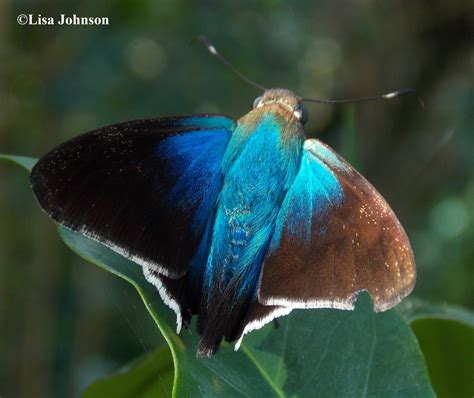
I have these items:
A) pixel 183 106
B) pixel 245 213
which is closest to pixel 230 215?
pixel 245 213

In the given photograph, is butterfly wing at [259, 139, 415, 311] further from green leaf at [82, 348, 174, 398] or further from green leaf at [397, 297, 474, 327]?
green leaf at [397, 297, 474, 327]

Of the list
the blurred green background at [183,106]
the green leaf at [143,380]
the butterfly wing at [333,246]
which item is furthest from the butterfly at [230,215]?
the blurred green background at [183,106]

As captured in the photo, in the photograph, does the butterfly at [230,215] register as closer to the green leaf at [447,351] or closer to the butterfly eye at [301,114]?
the butterfly eye at [301,114]

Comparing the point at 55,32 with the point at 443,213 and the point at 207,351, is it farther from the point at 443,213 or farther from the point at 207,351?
the point at 207,351

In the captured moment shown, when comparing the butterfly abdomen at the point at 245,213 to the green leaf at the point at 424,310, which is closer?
the butterfly abdomen at the point at 245,213

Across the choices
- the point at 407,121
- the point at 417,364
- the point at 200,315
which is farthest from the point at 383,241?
the point at 407,121

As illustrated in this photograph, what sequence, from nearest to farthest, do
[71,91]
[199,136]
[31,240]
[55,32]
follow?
[199,136] < [71,91] < [55,32] < [31,240]
